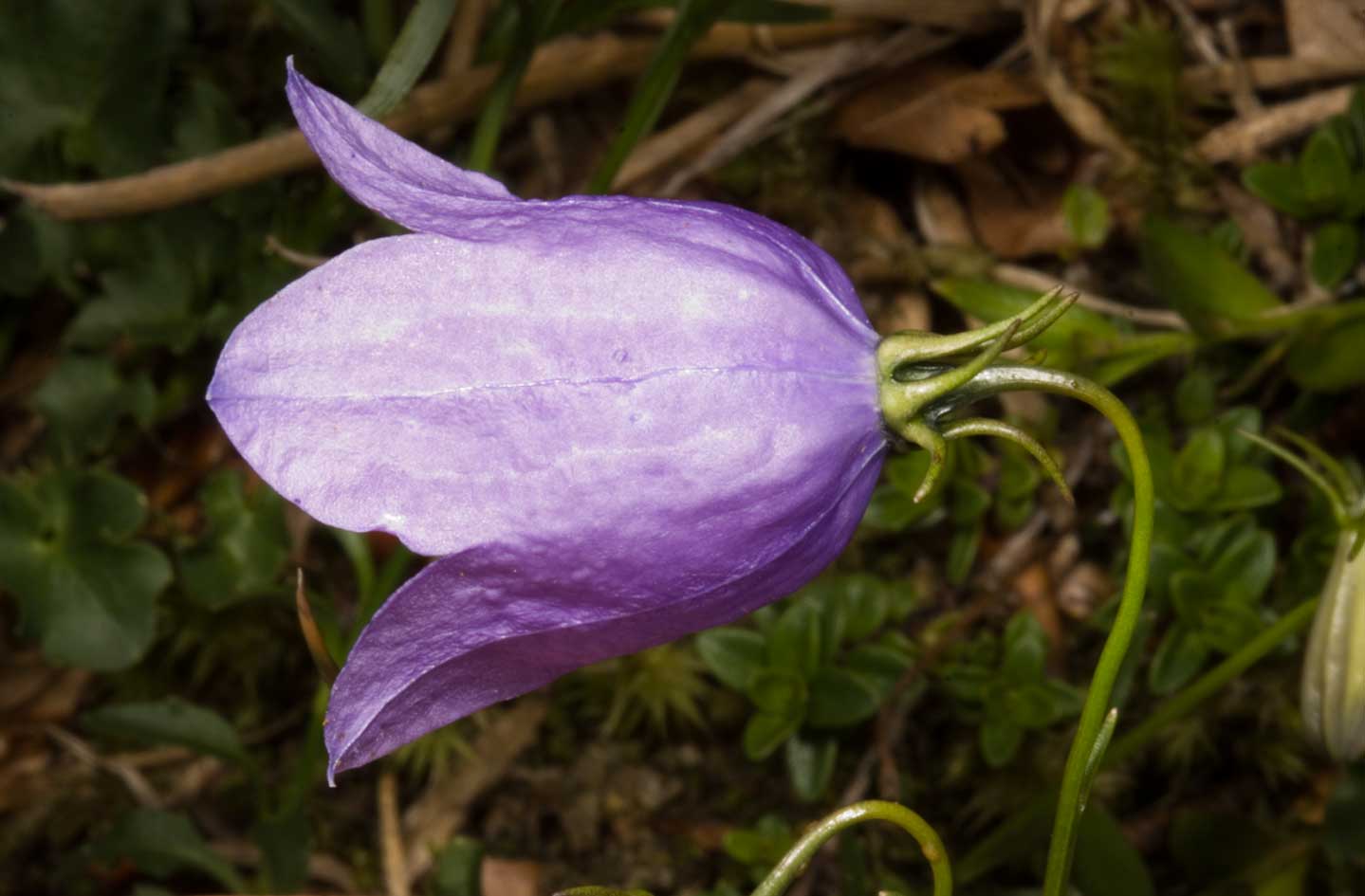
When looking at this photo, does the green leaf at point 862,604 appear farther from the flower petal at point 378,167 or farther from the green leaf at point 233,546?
the flower petal at point 378,167

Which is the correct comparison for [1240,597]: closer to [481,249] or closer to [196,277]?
[481,249]

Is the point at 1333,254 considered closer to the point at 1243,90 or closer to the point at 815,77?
the point at 1243,90

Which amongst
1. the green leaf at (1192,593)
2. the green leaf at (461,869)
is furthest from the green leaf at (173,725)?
the green leaf at (1192,593)

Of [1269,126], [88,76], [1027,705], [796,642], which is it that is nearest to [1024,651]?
[1027,705]

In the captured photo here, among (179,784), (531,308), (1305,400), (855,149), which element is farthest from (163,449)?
(1305,400)

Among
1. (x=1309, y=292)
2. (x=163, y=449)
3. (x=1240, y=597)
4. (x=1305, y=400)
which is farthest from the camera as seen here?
(x=163, y=449)
